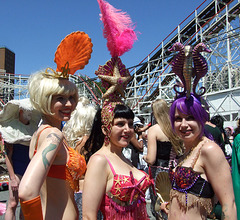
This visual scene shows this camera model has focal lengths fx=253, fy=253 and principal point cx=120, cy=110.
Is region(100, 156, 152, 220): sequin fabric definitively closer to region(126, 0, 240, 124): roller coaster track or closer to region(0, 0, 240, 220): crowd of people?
region(0, 0, 240, 220): crowd of people

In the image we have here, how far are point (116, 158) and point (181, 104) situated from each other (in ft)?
2.08

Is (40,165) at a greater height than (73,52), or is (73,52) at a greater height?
(73,52)

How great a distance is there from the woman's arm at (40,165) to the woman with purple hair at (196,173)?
0.89 metres

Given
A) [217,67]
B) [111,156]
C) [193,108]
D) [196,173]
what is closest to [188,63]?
[193,108]

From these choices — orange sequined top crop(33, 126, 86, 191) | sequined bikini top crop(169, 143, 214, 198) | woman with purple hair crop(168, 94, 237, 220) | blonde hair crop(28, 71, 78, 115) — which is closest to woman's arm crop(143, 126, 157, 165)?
woman with purple hair crop(168, 94, 237, 220)

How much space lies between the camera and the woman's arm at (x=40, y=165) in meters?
1.27

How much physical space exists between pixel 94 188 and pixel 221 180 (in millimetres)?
823

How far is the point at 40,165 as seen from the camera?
1.38 metres

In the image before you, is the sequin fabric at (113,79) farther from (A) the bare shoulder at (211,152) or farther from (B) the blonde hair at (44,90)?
(A) the bare shoulder at (211,152)

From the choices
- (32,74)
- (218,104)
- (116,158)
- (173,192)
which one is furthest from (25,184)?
(218,104)

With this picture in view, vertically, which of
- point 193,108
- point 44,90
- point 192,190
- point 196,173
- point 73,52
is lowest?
point 192,190

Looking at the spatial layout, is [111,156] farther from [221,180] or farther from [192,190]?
[221,180]

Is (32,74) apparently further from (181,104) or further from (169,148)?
(169,148)

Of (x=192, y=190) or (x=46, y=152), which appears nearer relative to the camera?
(x=46, y=152)
